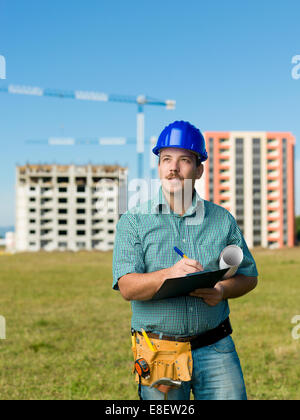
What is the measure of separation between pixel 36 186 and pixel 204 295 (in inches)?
5207

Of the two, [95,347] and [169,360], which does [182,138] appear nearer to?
[169,360]

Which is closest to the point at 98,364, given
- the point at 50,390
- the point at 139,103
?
the point at 50,390

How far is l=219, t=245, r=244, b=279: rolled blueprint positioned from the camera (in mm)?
2795

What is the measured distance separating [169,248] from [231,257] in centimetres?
42

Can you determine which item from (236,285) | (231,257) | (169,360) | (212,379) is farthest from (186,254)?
(212,379)

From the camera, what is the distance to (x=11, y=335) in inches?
484

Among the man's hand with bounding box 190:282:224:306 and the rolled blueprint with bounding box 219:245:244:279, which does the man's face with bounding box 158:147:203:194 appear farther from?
the man's hand with bounding box 190:282:224:306

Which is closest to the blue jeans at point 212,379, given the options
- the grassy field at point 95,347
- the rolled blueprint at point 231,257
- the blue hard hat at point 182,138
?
the rolled blueprint at point 231,257

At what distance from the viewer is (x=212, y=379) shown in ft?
9.76

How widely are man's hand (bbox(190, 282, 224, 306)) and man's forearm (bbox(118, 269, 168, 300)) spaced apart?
12.0 inches

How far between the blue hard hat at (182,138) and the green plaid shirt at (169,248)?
344 mm

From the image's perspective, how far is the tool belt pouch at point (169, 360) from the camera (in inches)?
114

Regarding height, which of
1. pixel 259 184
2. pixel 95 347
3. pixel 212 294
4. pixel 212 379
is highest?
pixel 259 184
